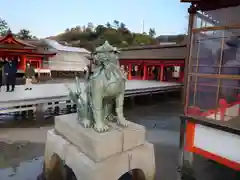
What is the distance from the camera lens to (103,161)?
2.27 m

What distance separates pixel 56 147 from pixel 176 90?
1022 centimetres

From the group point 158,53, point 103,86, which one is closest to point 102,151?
point 103,86

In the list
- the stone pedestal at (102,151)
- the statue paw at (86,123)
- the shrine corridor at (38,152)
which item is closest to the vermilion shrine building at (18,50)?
the shrine corridor at (38,152)

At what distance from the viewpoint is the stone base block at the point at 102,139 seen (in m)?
2.28

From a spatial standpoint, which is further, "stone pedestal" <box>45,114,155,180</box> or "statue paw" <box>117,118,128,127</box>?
"statue paw" <box>117,118,128,127</box>

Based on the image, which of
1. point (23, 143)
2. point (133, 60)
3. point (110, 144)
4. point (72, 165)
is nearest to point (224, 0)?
point (110, 144)

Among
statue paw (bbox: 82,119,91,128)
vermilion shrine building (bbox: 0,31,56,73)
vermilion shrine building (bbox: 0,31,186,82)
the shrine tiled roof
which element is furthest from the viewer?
vermilion shrine building (bbox: 0,31,56,73)

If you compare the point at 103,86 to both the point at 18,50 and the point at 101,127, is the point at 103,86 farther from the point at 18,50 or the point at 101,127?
the point at 18,50

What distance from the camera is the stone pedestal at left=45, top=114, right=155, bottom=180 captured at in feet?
7.44

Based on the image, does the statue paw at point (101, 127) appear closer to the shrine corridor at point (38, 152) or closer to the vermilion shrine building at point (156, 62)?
the shrine corridor at point (38, 152)

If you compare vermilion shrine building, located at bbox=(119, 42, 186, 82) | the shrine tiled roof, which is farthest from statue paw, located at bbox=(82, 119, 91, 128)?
the shrine tiled roof

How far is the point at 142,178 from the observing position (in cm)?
286

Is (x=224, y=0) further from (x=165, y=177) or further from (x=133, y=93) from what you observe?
(x=133, y=93)

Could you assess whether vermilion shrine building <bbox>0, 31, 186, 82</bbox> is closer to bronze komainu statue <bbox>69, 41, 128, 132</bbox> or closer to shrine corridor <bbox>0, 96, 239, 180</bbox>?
shrine corridor <bbox>0, 96, 239, 180</bbox>
